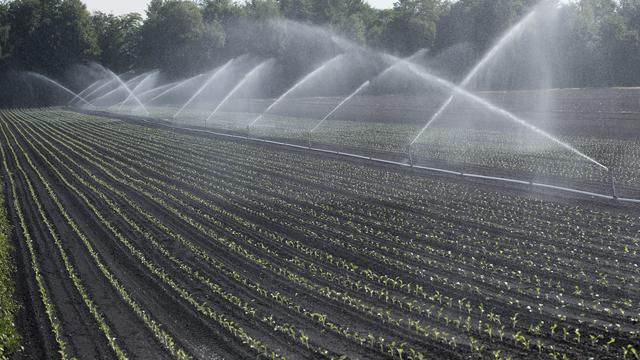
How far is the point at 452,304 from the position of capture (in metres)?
13.9

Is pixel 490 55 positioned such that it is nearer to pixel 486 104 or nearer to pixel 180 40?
pixel 486 104

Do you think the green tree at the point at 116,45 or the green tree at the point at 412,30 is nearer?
the green tree at the point at 412,30

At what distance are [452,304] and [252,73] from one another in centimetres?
9512

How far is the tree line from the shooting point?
6041 centimetres

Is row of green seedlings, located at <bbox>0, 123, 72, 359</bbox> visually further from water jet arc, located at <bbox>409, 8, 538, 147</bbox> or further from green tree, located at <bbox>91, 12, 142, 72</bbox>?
green tree, located at <bbox>91, 12, 142, 72</bbox>

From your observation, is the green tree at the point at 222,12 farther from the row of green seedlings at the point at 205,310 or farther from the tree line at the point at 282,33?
the row of green seedlings at the point at 205,310

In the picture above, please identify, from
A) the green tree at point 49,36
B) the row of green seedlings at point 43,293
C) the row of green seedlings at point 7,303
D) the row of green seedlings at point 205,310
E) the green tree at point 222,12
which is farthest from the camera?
the green tree at point 49,36

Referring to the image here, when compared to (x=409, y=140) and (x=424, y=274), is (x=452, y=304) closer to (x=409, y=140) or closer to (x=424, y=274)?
(x=424, y=274)

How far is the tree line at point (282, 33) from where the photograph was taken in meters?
60.4

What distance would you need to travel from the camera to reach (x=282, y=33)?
102 metres

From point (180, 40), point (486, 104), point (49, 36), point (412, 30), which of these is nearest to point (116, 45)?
point (49, 36)

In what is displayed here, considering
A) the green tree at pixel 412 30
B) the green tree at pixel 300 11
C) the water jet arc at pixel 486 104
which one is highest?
the green tree at pixel 300 11

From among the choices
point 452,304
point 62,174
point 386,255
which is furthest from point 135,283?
point 62,174

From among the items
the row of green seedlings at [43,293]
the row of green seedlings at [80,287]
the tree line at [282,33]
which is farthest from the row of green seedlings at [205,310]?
the tree line at [282,33]
